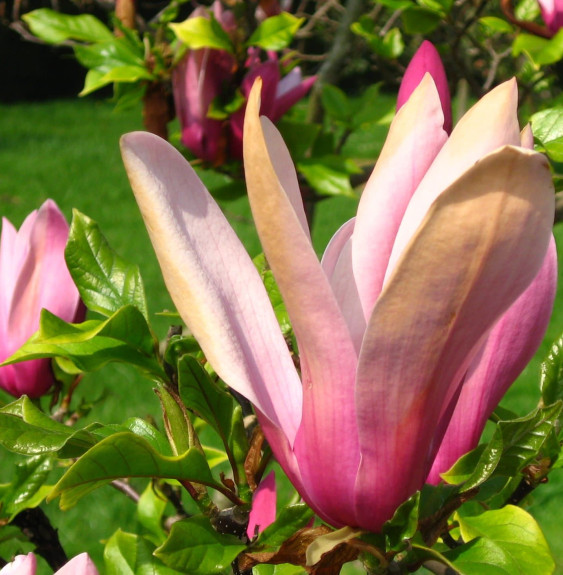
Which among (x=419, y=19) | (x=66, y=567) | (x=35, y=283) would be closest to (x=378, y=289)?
(x=66, y=567)

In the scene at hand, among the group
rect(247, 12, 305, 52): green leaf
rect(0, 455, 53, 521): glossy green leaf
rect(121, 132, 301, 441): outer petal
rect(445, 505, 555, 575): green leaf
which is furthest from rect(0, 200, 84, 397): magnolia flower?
rect(247, 12, 305, 52): green leaf

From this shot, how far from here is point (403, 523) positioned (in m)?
0.51

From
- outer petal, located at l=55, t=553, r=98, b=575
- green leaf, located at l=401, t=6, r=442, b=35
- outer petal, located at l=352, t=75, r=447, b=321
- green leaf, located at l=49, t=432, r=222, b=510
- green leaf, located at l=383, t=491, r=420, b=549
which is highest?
outer petal, located at l=352, t=75, r=447, b=321

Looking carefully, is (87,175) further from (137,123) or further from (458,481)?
(458,481)

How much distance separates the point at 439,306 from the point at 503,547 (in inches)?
7.4

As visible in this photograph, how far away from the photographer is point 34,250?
89cm

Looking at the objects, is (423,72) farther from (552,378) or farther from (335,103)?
(335,103)

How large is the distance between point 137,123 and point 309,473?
10.5 meters

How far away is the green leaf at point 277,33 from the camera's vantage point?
136cm

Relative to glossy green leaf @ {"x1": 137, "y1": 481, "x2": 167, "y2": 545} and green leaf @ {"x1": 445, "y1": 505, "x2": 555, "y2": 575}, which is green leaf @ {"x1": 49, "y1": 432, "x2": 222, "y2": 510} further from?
glossy green leaf @ {"x1": 137, "y1": 481, "x2": 167, "y2": 545}

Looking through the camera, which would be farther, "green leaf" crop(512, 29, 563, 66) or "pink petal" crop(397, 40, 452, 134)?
→ "green leaf" crop(512, 29, 563, 66)

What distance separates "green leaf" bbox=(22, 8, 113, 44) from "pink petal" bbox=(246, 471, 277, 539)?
3.08ft

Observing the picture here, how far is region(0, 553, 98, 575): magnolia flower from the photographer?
0.56m

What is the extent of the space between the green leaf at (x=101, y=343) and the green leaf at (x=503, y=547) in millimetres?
276
